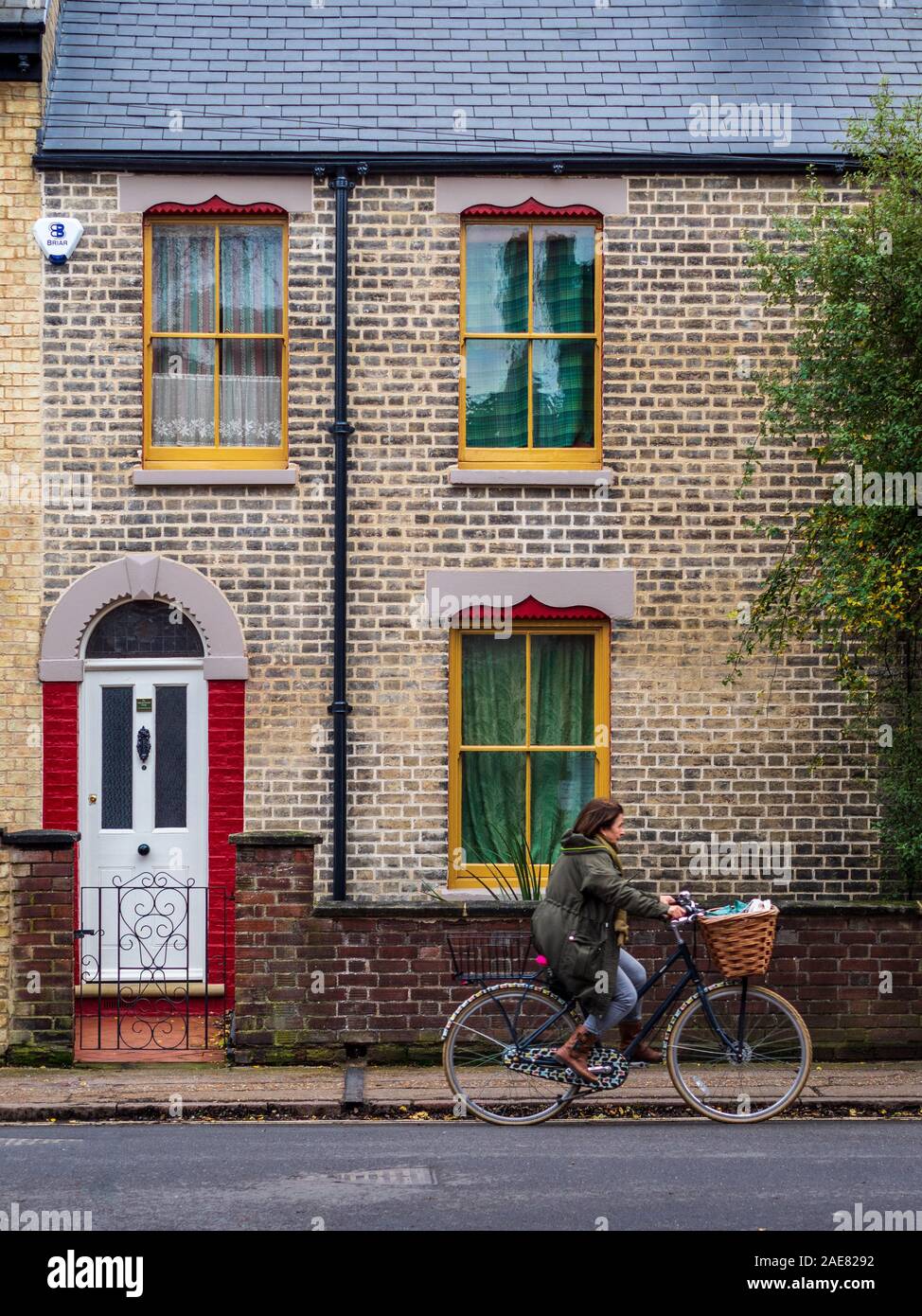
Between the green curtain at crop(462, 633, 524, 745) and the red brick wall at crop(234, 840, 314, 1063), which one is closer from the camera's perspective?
the red brick wall at crop(234, 840, 314, 1063)

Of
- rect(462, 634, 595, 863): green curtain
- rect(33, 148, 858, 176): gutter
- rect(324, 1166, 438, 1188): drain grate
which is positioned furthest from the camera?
rect(462, 634, 595, 863): green curtain

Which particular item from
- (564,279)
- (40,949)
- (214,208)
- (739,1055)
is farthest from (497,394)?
(739,1055)

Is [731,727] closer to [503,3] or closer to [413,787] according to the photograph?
[413,787]

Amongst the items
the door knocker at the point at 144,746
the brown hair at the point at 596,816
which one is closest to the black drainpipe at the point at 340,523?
the door knocker at the point at 144,746

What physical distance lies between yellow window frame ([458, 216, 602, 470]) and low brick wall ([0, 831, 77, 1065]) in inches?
173

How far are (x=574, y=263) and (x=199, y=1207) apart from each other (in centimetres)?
833

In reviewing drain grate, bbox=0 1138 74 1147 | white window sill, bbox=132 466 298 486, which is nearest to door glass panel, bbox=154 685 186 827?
white window sill, bbox=132 466 298 486

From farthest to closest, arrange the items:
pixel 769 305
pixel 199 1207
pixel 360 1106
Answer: pixel 769 305, pixel 360 1106, pixel 199 1207

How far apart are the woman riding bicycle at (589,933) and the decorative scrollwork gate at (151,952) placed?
398 cm

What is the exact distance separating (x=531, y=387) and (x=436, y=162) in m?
1.81

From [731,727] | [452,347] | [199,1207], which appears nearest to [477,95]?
[452,347]

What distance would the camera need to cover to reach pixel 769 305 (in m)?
12.3

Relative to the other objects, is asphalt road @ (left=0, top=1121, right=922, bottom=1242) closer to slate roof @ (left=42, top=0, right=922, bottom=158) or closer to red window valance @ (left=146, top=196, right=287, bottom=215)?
red window valance @ (left=146, top=196, right=287, bottom=215)

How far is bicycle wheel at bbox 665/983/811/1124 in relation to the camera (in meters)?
9.00
